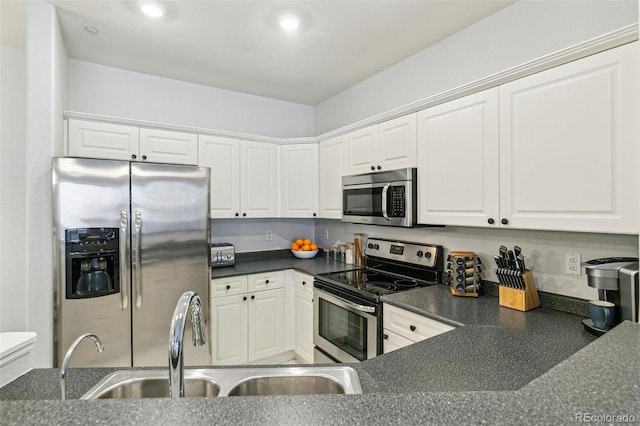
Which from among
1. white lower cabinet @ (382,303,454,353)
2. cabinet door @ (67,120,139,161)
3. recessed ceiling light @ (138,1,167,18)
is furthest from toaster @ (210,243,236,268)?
recessed ceiling light @ (138,1,167,18)

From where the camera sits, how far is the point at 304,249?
3713 mm

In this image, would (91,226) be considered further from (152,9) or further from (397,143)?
(397,143)

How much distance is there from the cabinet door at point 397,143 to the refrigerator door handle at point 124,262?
196 cm

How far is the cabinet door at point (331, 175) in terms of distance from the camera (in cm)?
314

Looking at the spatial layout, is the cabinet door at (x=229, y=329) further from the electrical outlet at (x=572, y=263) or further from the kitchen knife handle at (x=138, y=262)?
the electrical outlet at (x=572, y=263)

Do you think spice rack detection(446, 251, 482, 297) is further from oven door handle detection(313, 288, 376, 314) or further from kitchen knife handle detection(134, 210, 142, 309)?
kitchen knife handle detection(134, 210, 142, 309)

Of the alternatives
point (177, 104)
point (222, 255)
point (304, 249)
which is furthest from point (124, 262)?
point (304, 249)

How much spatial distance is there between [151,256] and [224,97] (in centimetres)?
199

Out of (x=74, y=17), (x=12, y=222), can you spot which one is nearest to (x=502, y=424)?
(x=74, y=17)

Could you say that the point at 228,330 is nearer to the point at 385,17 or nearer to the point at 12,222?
the point at 12,222

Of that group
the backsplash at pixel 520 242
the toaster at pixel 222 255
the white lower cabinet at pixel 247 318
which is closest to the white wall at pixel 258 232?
the backsplash at pixel 520 242

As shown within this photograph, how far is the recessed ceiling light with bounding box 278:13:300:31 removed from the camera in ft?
7.15

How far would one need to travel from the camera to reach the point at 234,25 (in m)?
2.30

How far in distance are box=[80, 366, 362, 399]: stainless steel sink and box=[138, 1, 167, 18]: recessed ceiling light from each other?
7.00 feet
